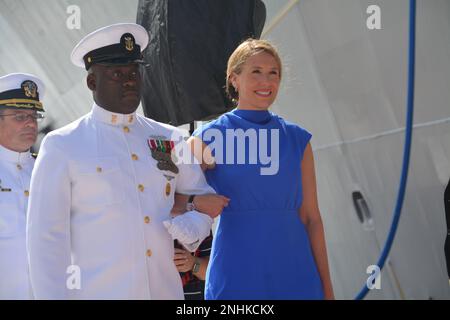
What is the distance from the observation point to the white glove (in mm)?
2426

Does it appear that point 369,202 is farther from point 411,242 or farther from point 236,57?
point 236,57

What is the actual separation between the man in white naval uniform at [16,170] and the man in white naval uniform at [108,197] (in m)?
1.16

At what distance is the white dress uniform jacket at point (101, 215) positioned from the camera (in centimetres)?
232

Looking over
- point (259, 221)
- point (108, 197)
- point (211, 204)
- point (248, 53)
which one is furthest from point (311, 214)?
point (108, 197)

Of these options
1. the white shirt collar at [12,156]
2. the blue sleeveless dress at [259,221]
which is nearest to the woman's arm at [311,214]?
the blue sleeveless dress at [259,221]

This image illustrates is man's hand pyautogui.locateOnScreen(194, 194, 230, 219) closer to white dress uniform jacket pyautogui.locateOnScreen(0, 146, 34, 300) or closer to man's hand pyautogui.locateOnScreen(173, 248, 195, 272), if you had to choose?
man's hand pyautogui.locateOnScreen(173, 248, 195, 272)

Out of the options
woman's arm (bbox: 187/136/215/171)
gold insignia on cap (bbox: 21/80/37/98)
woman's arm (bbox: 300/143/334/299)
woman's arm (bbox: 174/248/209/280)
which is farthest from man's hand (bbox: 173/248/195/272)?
gold insignia on cap (bbox: 21/80/37/98)

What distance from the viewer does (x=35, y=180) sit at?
7.77 ft

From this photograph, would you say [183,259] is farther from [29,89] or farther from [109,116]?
[29,89]

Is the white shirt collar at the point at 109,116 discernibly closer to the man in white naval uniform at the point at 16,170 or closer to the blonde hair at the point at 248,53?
the blonde hair at the point at 248,53

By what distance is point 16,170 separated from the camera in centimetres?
384

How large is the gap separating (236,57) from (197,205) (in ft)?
1.71

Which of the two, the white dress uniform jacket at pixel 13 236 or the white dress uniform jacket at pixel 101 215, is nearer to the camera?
the white dress uniform jacket at pixel 101 215

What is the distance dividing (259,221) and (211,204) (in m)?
0.17
